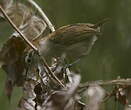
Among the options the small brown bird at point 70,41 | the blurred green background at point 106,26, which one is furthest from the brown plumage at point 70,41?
the blurred green background at point 106,26

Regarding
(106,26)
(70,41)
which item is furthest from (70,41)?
(106,26)

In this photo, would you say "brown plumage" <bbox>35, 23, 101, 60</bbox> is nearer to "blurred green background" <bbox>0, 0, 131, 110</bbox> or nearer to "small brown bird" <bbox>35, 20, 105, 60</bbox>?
"small brown bird" <bbox>35, 20, 105, 60</bbox>

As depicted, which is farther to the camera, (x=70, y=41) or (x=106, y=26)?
(x=106, y=26)

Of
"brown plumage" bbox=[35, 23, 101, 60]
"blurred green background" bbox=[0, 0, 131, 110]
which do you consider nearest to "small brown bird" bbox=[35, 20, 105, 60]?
"brown plumage" bbox=[35, 23, 101, 60]

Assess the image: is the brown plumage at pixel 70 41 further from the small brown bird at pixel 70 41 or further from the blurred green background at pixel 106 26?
the blurred green background at pixel 106 26

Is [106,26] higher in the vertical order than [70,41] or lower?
Result: lower

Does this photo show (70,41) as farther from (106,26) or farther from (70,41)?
(106,26)
